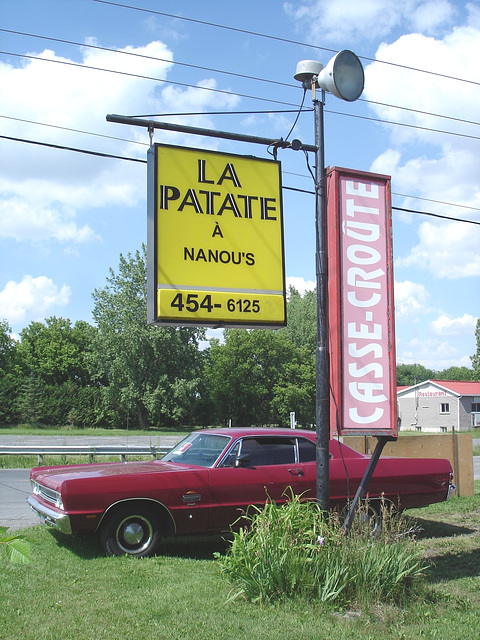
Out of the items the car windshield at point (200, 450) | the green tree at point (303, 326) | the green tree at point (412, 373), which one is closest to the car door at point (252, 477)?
the car windshield at point (200, 450)

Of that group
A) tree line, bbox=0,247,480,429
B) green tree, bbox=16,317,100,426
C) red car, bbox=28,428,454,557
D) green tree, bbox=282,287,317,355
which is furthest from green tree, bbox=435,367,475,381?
red car, bbox=28,428,454,557

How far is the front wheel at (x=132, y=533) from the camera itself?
688 centimetres

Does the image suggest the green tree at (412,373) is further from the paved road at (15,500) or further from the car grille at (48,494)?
the car grille at (48,494)

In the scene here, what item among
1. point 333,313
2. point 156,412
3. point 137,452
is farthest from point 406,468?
point 156,412

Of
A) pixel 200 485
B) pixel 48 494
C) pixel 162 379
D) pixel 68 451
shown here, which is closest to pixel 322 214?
pixel 200 485

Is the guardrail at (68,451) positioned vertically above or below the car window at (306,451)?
below

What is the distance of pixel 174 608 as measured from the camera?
5.09 m

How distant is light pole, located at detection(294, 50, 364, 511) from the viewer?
244 inches

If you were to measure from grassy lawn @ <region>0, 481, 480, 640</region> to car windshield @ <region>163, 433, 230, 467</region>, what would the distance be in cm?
124

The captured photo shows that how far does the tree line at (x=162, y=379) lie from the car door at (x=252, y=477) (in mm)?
43475

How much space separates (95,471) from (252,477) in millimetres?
1889

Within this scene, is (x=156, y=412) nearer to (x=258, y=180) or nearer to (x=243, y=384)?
(x=243, y=384)

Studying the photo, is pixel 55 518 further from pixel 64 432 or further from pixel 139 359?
pixel 139 359

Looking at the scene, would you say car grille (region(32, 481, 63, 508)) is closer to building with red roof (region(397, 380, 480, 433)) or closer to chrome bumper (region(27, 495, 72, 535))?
chrome bumper (region(27, 495, 72, 535))
